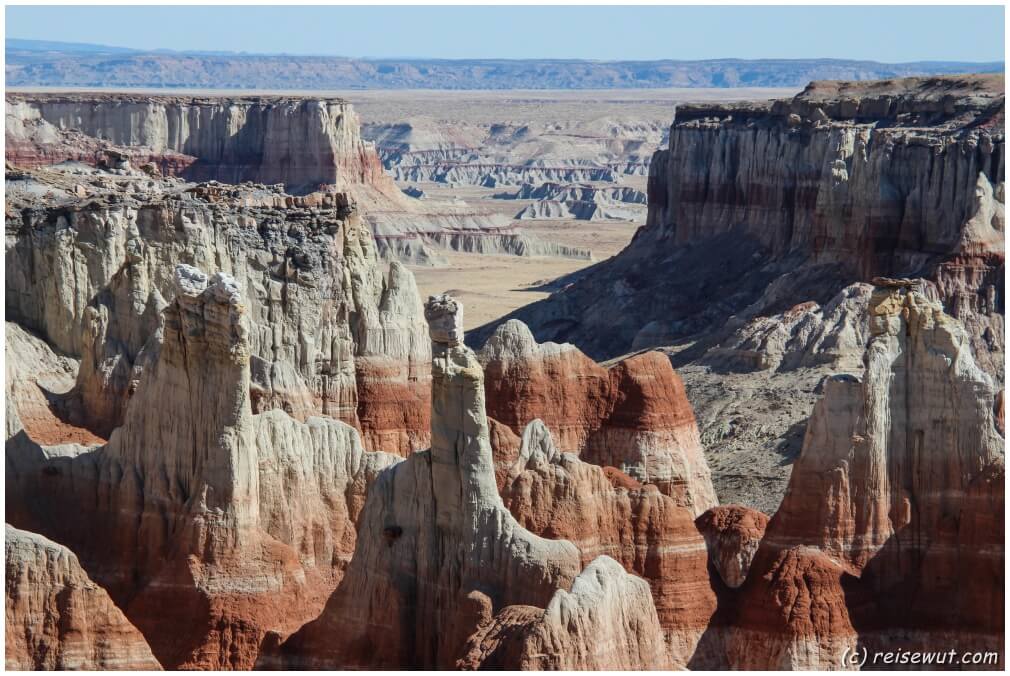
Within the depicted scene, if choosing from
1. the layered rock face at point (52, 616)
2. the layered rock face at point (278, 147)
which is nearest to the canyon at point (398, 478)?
the layered rock face at point (52, 616)

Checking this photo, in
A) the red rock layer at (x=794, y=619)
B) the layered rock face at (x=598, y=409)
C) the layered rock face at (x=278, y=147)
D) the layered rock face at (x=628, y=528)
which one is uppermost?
the layered rock face at (x=278, y=147)

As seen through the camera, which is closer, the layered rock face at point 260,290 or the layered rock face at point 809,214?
the layered rock face at point 260,290

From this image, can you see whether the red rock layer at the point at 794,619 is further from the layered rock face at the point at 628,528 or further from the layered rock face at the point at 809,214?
the layered rock face at the point at 809,214

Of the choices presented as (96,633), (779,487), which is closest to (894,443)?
(96,633)

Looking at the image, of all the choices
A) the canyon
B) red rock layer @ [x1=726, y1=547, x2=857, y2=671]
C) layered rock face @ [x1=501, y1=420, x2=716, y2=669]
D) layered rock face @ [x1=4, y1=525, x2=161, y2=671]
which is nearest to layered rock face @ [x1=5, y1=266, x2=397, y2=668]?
the canyon

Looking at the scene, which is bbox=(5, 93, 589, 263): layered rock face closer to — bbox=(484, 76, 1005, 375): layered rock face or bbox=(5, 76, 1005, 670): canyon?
bbox=(484, 76, 1005, 375): layered rock face

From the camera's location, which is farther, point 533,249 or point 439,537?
point 533,249

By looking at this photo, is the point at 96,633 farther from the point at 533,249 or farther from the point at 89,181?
the point at 533,249
